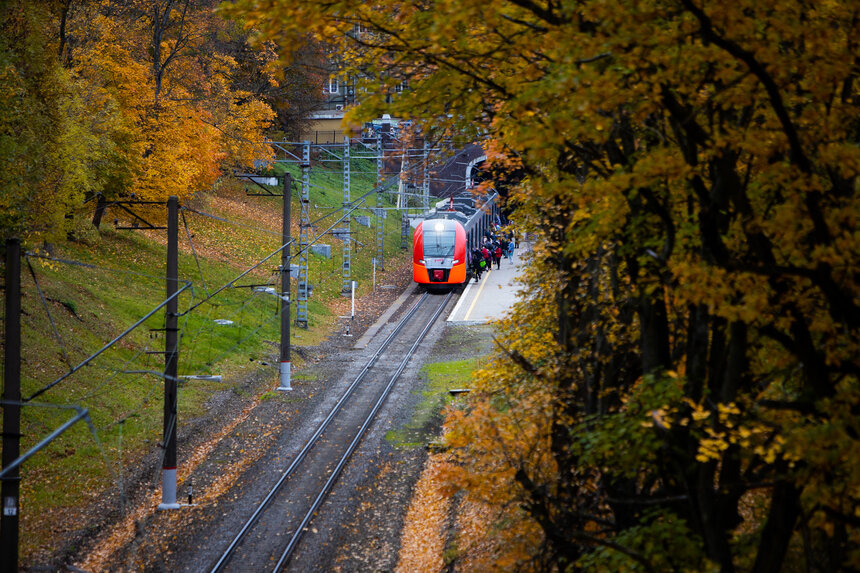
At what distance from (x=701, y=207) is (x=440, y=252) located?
31.0 metres

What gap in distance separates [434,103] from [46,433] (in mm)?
13614

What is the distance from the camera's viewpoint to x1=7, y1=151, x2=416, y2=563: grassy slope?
17.1 meters

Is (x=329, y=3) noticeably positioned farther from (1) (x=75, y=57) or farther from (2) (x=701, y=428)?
(1) (x=75, y=57)

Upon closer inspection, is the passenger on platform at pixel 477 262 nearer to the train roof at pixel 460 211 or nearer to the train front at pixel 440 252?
the train roof at pixel 460 211

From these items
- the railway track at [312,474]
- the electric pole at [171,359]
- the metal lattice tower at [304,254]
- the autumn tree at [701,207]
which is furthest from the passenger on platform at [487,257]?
the autumn tree at [701,207]

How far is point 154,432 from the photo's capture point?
2003 centimetres

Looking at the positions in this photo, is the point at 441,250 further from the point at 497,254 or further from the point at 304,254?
the point at 304,254

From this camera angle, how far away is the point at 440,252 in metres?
37.9

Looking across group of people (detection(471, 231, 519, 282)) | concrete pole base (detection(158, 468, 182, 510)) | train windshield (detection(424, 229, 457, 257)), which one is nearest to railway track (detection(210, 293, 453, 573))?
concrete pole base (detection(158, 468, 182, 510))

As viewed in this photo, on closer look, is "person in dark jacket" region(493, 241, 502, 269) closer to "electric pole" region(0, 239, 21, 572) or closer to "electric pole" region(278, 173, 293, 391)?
"electric pole" region(278, 173, 293, 391)

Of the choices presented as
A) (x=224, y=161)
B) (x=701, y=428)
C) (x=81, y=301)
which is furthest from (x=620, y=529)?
(x=224, y=161)

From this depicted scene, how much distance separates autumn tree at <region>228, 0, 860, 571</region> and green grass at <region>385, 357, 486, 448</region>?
11.2 m

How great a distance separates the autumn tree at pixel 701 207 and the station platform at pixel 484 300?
74.4ft

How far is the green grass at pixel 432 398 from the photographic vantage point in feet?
68.6
